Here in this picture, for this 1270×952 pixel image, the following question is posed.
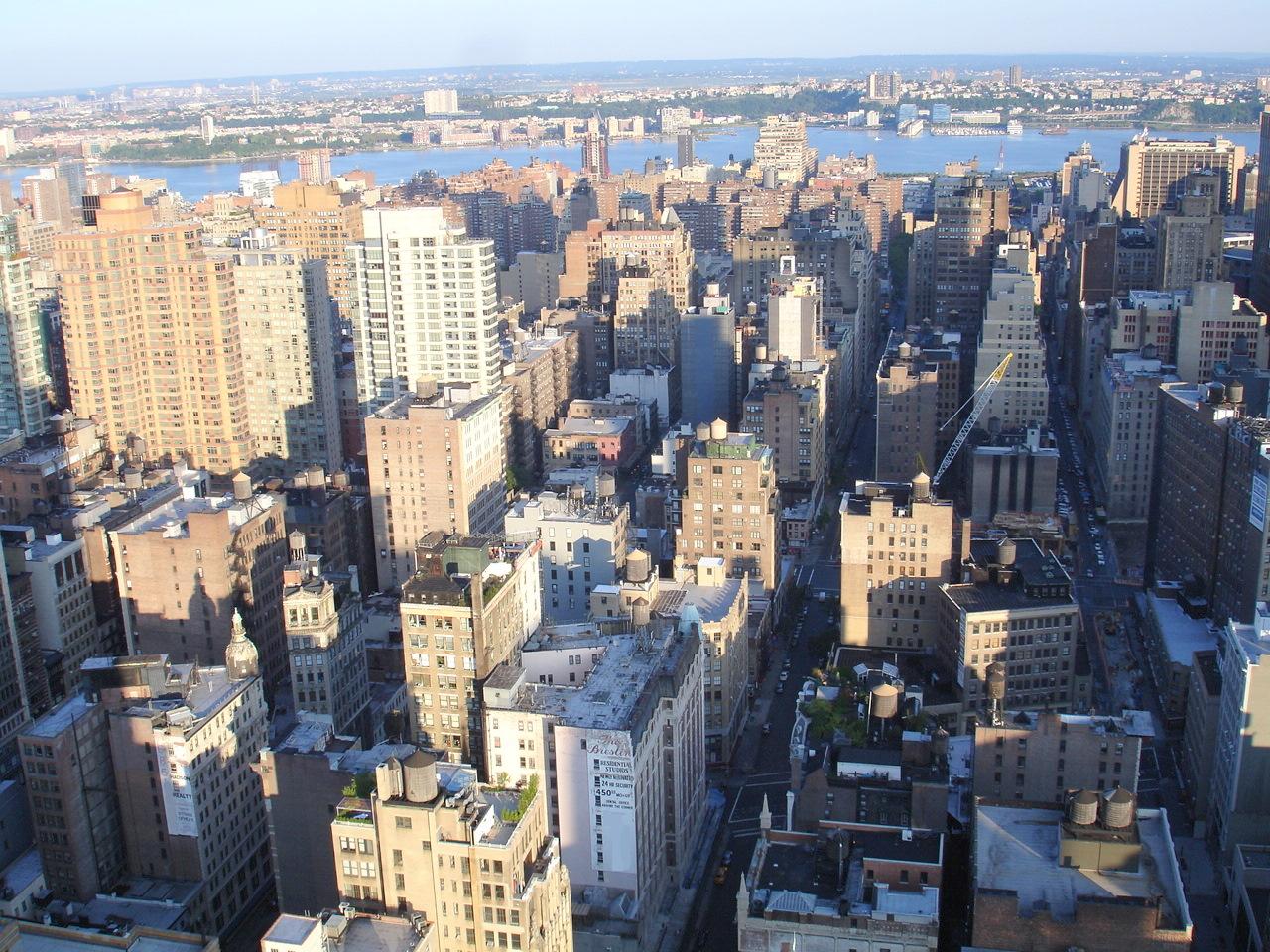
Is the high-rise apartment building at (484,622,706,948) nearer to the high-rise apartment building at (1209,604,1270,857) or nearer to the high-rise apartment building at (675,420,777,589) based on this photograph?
the high-rise apartment building at (1209,604,1270,857)

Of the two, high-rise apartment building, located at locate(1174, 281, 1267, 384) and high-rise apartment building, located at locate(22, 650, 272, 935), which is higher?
high-rise apartment building, located at locate(1174, 281, 1267, 384)

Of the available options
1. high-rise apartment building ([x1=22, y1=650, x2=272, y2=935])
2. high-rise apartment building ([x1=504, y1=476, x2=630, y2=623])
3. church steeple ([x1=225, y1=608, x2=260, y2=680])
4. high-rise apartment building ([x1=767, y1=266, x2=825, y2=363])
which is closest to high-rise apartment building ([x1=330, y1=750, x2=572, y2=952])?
high-rise apartment building ([x1=22, y1=650, x2=272, y2=935])

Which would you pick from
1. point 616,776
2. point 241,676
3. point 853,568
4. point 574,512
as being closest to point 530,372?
point 574,512

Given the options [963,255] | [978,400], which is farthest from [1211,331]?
[963,255]

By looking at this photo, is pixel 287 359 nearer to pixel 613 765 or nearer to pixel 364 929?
pixel 613 765

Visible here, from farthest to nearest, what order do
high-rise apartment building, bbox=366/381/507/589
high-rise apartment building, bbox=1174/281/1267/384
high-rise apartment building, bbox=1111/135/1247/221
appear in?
1. high-rise apartment building, bbox=1111/135/1247/221
2. high-rise apartment building, bbox=1174/281/1267/384
3. high-rise apartment building, bbox=366/381/507/589

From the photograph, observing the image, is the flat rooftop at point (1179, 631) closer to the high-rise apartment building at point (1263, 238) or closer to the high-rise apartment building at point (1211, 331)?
the high-rise apartment building at point (1211, 331)
